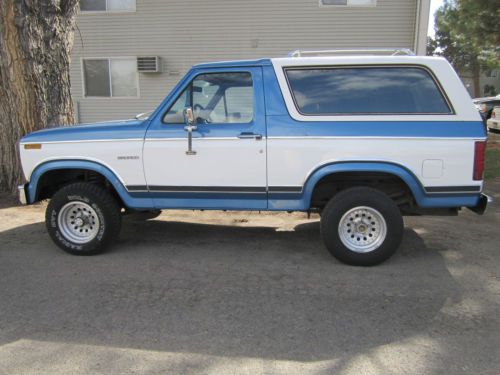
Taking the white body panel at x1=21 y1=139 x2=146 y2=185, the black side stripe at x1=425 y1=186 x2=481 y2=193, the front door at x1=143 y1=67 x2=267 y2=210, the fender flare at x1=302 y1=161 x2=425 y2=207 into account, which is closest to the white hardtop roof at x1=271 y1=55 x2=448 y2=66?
the front door at x1=143 y1=67 x2=267 y2=210

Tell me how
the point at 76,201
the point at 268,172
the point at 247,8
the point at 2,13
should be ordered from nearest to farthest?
1. the point at 268,172
2. the point at 76,201
3. the point at 2,13
4. the point at 247,8

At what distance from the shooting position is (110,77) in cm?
1341

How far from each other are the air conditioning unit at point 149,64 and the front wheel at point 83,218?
8465 mm

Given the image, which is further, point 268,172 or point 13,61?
point 13,61

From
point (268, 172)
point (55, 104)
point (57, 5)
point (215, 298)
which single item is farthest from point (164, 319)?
point (57, 5)

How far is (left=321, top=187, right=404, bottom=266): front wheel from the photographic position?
14.4ft

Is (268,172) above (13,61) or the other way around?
the other way around

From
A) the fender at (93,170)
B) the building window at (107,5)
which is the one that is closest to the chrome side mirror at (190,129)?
the fender at (93,170)

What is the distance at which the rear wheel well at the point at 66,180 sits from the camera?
5059 mm

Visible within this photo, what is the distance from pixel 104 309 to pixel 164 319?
0.55 meters

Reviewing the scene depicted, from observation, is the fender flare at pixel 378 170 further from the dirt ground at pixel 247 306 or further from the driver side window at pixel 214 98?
the driver side window at pixel 214 98

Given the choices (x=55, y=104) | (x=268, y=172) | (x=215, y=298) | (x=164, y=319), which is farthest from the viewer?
(x=55, y=104)

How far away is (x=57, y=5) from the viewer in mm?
6773

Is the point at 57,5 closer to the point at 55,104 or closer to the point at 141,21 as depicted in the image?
the point at 55,104
